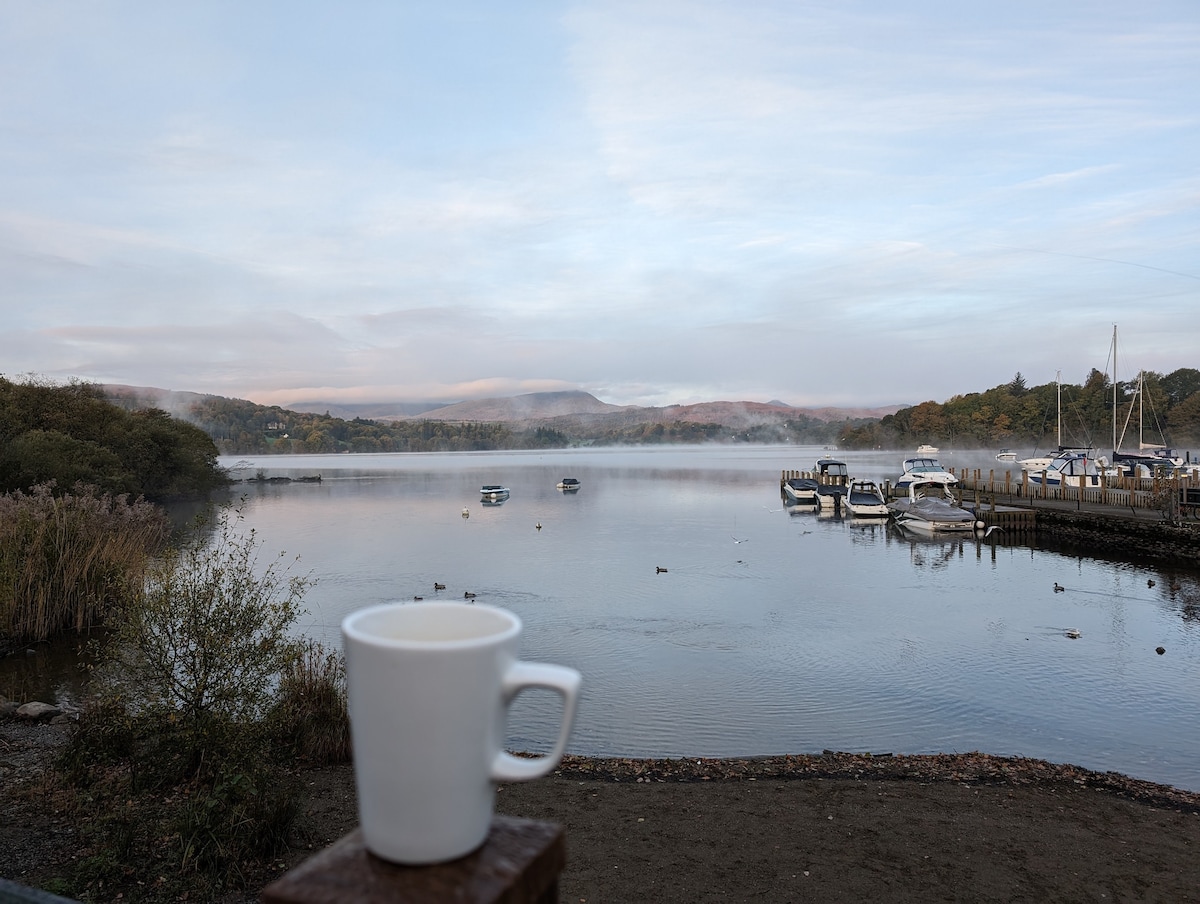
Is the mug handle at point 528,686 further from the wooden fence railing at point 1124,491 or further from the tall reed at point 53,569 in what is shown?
the wooden fence railing at point 1124,491

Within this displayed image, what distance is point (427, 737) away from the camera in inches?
46.8

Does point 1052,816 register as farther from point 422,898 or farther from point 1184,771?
point 422,898

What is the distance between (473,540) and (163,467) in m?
30.3

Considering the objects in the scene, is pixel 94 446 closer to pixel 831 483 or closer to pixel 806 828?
pixel 806 828

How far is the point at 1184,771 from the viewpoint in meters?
10.1

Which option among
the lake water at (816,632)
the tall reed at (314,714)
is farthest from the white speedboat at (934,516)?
the tall reed at (314,714)

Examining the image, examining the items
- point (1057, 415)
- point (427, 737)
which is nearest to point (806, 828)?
point (427, 737)

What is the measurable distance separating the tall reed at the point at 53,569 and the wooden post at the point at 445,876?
14.6m

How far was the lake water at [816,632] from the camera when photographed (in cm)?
1157

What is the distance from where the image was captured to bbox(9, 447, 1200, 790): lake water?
1157 cm

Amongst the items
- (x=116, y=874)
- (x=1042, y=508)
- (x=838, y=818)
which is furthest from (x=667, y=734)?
(x=1042, y=508)

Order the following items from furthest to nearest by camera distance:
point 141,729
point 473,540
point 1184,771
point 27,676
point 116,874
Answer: point 473,540
point 27,676
point 1184,771
point 141,729
point 116,874

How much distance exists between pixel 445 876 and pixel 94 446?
4489 cm

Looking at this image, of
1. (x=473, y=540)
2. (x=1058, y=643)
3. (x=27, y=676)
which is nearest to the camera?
(x=27, y=676)
